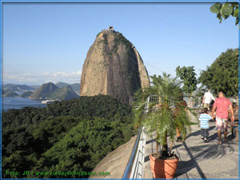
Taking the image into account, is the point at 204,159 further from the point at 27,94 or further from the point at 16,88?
the point at 27,94

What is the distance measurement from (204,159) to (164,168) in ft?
5.55

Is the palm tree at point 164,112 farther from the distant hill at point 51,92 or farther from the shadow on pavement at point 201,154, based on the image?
the distant hill at point 51,92

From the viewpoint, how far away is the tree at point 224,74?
24.2 meters

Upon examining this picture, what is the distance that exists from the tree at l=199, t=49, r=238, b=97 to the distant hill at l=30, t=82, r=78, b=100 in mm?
116528

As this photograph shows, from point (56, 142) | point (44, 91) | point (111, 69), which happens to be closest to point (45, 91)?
point (44, 91)

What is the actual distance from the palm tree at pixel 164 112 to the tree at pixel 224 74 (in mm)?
21332

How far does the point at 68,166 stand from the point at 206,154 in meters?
17.3

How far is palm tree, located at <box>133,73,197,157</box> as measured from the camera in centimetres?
390

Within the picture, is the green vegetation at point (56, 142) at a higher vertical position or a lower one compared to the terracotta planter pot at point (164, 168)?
lower

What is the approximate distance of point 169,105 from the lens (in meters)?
4.22

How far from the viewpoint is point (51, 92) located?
14438cm

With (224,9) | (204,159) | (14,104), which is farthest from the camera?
(14,104)

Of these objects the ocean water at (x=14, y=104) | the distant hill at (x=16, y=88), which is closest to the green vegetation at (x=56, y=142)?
the ocean water at (x=14, y=104)

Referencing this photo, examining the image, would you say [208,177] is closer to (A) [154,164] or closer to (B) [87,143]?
(A) [154,164]
